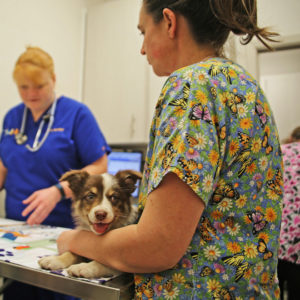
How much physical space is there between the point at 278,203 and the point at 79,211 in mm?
512

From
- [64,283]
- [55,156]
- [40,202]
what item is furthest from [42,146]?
[64,283]

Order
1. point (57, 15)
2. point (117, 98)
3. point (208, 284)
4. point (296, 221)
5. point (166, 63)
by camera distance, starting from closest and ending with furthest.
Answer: point (208, 284)
point (166, 63)
point (296, 221)
point (57, 15)
point (117, 98)

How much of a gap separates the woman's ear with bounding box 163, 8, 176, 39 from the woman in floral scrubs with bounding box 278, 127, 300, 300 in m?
1.26

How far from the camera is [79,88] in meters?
3.37

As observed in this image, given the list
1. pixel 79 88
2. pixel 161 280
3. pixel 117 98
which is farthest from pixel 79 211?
pixel 79 88

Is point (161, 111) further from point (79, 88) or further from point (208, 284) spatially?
point (79, 88)

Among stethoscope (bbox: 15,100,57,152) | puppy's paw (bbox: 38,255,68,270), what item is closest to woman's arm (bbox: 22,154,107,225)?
stethoscope (bbox: 15,100,57,152)

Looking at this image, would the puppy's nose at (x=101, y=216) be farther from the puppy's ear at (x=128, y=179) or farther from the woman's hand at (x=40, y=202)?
the woman's hand at (x=40, y=202)

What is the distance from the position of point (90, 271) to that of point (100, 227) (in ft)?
0.34

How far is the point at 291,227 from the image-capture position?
5.46 ft

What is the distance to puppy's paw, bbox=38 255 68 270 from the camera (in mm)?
766

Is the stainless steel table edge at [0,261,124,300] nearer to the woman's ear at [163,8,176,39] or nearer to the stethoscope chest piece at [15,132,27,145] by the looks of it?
the woman's ear at [163,8,176,39]

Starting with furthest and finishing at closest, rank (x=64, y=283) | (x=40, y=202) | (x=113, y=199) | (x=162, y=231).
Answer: (x=40, y=202) < (x=113, y=199) < (x=64, y=283) < (x=162, y=231)

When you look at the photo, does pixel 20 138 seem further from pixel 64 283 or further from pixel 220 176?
pixel 220 176
